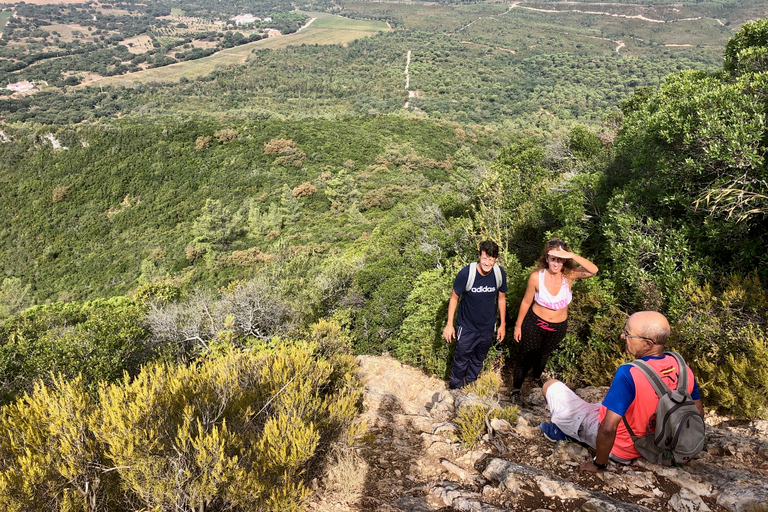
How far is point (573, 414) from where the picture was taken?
9.23 ft

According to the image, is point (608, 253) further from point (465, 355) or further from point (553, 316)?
point (465, 355)

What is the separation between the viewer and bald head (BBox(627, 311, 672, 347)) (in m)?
2.27

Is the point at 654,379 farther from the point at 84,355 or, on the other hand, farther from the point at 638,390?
the point at 84,355

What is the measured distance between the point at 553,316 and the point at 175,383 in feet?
11.0

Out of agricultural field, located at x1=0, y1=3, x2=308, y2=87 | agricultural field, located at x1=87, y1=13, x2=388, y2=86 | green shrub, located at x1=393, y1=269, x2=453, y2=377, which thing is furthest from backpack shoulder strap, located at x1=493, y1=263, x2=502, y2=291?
agricultural field, located at x1=0, y1=3, x2=308, y2=87

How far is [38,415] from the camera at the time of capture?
2527 mm

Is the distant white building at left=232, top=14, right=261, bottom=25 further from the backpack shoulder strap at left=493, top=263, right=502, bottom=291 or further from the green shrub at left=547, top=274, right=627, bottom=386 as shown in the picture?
the backpack shoulder strap at left=493, top=263, right=502, bottom=291

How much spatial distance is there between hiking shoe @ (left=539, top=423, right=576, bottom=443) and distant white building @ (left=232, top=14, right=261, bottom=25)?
576 feet

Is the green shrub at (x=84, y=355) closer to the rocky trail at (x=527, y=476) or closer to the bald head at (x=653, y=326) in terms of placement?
the rocky trail at (x=527, y=476)

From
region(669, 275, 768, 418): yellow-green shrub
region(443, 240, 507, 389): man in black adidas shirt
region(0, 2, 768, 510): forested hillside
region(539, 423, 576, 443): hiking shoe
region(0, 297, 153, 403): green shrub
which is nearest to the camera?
region(0, 2, 768, 510): forested hillside

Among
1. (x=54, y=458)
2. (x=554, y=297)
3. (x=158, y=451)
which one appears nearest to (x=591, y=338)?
(x=554, y=297)

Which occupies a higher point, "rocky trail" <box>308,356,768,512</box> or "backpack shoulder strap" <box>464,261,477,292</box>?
"backpack shoulder strap" <box>464,261,477,292</box>

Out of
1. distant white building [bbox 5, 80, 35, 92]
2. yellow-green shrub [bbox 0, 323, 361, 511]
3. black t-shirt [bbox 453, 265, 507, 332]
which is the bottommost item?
yellow-green shrub [bbox 0, 323, 361, 511]

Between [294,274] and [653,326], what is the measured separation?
11331 mm
